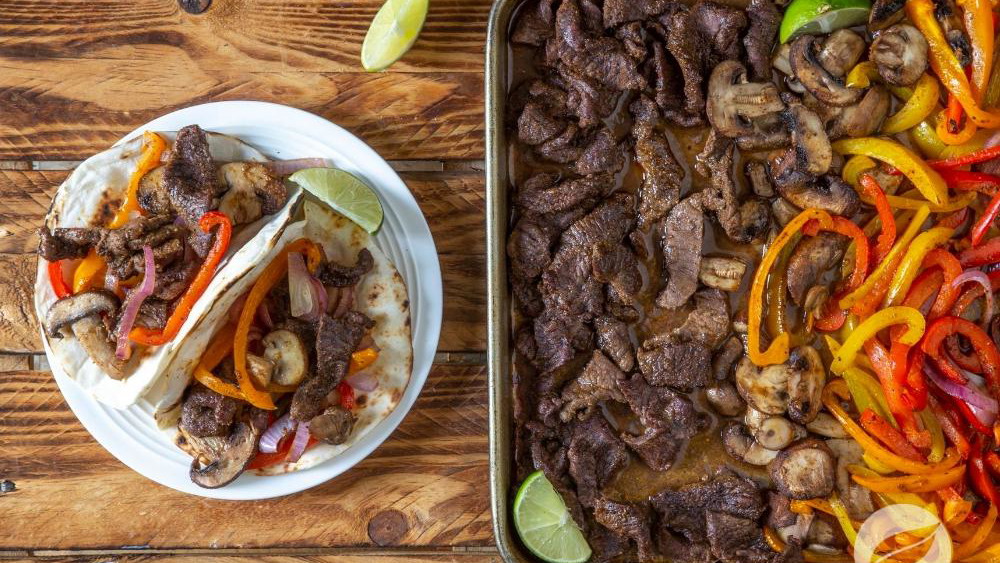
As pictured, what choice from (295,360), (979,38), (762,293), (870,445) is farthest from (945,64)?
(295,360)

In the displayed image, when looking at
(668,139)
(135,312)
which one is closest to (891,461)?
(668,139)

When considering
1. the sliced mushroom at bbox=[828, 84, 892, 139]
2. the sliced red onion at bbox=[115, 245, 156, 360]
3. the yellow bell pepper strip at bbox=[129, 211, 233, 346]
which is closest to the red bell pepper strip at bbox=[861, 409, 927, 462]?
the sliced mushroom at bbox=[828, 84, 892, 139]

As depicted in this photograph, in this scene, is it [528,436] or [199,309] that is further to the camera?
[528,436]

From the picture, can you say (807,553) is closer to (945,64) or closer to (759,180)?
(759,180)

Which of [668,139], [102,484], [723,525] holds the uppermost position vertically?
[668,139]

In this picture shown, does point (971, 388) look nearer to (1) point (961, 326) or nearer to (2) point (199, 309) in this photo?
(1) point (961, 326)

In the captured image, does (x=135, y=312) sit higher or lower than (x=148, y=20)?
lower

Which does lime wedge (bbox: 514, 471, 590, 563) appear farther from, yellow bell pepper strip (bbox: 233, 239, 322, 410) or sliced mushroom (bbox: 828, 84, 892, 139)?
sliced mushroom (bbox: 828, 84, 892, 139)

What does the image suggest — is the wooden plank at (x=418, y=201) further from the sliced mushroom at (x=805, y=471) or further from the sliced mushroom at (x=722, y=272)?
the sliced mushroom at (x=805, y=471)
